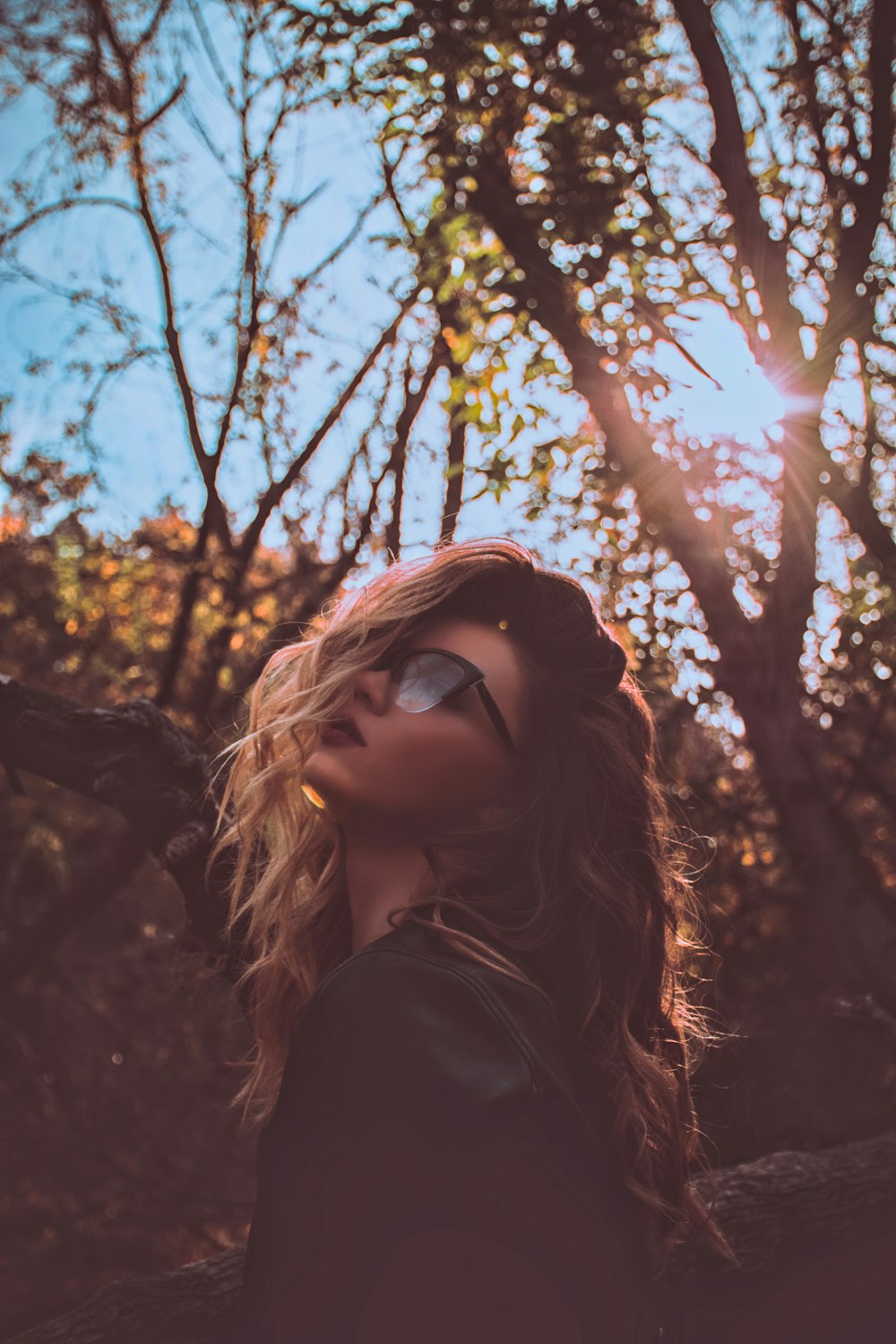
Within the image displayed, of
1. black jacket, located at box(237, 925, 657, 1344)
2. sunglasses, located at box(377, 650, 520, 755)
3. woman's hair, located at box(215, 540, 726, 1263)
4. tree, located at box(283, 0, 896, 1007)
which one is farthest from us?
tree, located at box(283, 0, 896, 1007)

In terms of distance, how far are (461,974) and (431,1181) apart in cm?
28

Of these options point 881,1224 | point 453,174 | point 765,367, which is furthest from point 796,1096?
point 453,174

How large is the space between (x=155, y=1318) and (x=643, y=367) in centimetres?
400

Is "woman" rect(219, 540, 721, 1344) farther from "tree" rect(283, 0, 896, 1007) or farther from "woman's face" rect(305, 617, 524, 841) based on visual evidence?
"tree" rect(283, 0, 896, 1007)

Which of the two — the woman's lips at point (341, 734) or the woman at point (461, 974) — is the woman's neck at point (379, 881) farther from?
the woman's lips at point (341, 734)

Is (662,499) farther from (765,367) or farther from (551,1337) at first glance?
(551,1337)

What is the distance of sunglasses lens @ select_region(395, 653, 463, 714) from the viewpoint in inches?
68.0

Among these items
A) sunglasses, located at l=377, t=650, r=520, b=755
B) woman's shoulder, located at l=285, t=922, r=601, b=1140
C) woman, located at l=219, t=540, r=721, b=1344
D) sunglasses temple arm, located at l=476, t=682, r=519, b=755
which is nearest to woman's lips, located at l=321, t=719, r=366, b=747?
woman, located at l=219, t=540, r=721, b=1344

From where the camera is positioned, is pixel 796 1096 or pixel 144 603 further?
pixel 144 603

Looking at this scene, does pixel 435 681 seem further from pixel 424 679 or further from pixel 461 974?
pixel 461 974

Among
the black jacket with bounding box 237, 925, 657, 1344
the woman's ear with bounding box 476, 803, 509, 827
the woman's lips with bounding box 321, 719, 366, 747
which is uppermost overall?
the woman's lips with bounding box 321, 719, 366, 747

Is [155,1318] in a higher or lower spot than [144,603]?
lower

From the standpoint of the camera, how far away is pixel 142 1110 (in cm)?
808

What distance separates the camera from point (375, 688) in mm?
1767
